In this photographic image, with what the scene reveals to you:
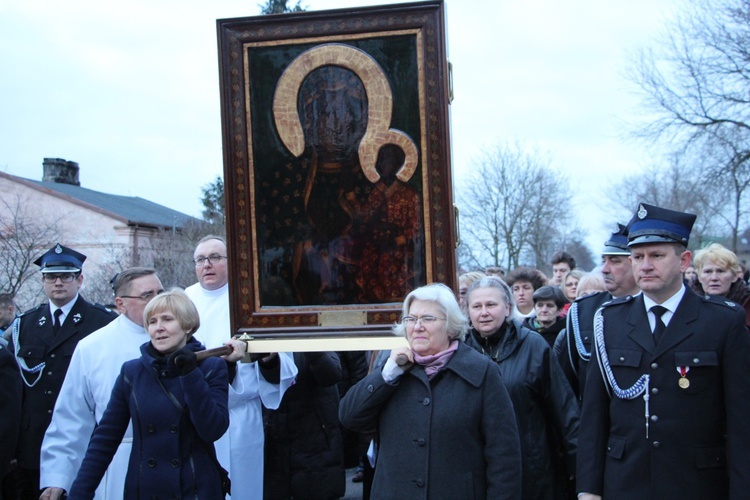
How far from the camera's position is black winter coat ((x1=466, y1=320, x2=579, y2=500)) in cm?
475

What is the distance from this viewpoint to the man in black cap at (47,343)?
6066 mm

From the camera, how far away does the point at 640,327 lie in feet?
13.0

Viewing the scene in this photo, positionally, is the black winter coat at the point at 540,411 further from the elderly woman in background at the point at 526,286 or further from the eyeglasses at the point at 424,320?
the elderly woman in background at the point at 526,286

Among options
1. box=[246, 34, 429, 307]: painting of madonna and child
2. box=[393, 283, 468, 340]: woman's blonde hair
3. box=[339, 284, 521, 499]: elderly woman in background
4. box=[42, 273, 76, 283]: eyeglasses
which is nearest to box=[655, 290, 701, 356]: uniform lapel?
box=[339, 284, 521, 499]: elderly woman in background

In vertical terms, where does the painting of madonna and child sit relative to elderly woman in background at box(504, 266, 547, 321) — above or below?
above

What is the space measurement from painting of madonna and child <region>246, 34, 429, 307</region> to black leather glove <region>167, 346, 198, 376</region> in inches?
31.2

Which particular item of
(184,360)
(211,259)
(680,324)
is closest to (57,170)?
(211,259)

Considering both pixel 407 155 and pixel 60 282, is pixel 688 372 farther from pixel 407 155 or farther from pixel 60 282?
pixel 60 282

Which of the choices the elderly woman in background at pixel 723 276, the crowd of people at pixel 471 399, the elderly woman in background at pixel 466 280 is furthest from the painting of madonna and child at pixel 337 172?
the elderly woman in background at pixel 723 276

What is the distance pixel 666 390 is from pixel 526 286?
483 cm

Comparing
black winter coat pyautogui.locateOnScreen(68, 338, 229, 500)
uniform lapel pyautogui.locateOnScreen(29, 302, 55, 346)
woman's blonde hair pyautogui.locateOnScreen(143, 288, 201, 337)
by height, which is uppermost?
woman's blonde hair pyautogui.locateOnScreen(143, 288, 201, 337)

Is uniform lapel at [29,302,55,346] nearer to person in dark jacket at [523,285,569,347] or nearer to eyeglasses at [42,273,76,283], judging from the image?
eyeglasses at [42,273,76,283]

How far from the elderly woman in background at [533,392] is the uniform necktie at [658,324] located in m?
1.03

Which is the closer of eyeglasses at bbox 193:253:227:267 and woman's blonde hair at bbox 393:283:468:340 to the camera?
woman's blonde hair at bbox 393:283:468:340
